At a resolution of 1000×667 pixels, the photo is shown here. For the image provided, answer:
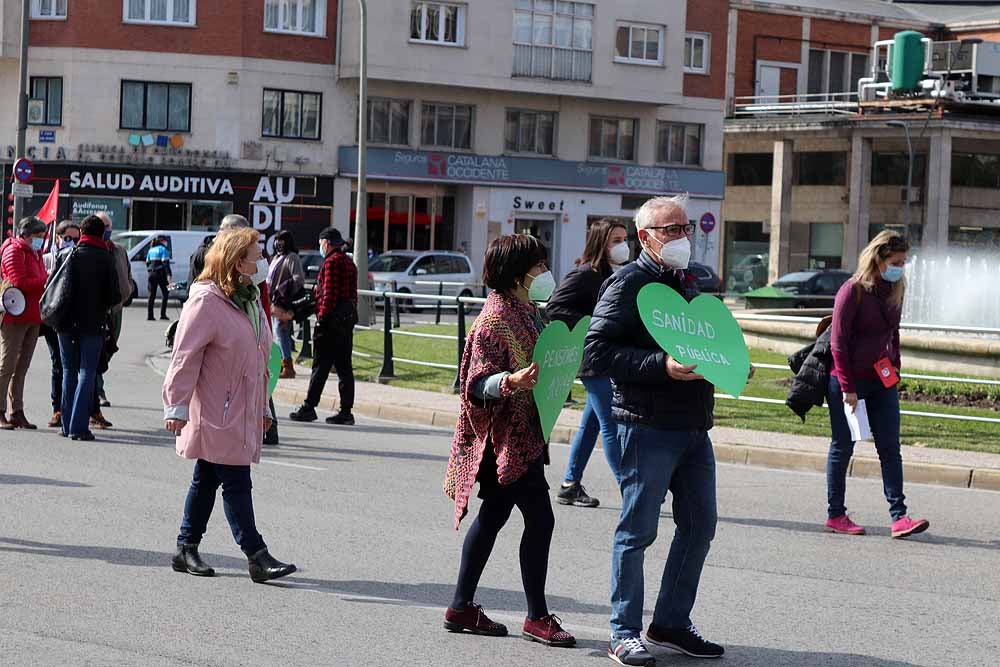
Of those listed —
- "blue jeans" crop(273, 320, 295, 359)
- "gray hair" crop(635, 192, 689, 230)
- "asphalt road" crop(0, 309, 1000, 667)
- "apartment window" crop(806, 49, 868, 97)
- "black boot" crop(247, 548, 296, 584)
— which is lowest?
"asphalt road" crop(0, 309, 1000, 667)

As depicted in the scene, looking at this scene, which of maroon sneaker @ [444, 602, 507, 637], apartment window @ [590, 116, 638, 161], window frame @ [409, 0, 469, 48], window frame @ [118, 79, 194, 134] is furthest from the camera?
apartment window @ [590, 116, 638, 161]

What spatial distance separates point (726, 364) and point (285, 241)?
11779 mm

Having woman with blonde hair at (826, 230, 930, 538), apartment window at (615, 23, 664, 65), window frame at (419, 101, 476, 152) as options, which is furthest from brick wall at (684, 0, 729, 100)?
woman with blonde hair at (826, 230, 930, 538)

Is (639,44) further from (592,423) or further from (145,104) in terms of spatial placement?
(592,423)

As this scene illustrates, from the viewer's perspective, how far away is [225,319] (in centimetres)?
743

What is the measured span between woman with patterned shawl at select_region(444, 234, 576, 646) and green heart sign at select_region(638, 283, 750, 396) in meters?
0.64

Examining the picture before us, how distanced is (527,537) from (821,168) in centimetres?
5440

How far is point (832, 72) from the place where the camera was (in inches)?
2424

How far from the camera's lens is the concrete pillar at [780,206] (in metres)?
57.3

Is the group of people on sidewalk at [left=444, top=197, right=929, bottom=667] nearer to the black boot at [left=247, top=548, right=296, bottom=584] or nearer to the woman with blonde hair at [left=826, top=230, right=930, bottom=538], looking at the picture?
the black boot at [left=247, top=548, right=296, bottom=584]

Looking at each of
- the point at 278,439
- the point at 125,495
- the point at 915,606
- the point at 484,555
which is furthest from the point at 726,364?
the point at 278,439

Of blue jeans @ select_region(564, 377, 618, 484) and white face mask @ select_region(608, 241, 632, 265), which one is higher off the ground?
white face mask @ select_region(608, 241, 632, 265)

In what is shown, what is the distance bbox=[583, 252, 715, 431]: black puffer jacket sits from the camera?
238 inches

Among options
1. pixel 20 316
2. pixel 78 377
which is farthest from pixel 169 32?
pixel 78 377
